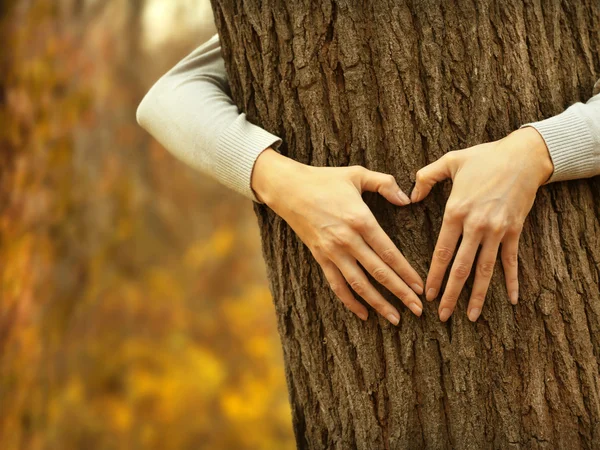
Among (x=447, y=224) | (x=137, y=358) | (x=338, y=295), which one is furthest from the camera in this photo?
(x=137, y=358)

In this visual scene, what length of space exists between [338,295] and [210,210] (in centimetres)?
308

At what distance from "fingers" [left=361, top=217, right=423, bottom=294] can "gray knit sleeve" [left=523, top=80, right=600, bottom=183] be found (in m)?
0.30

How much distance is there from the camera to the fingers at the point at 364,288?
1.12m

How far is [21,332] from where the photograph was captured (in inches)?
160

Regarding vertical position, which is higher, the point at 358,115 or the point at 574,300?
the point at 358,115

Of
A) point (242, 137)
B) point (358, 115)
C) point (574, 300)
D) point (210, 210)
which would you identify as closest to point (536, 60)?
point (358, 115)

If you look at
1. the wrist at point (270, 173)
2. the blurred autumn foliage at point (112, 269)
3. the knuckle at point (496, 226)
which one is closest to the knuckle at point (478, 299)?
the knuckle at point (496, 226)

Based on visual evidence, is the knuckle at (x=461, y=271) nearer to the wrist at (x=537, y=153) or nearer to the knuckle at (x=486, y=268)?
the knuckle at (x=486, y=268)

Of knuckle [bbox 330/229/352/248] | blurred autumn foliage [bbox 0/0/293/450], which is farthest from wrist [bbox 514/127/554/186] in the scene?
blurred autumn foliage [bbox 0/0/293/450]

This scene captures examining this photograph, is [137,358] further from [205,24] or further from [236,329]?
[205,24]

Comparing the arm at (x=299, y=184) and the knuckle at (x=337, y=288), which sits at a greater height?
the arm at (x=299, y=184)

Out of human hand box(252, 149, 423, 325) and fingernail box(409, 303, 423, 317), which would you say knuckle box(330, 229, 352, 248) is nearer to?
human hand box(252, 149, 423, 325)

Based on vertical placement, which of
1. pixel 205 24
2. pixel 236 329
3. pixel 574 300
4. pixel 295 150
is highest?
pixel 205 24

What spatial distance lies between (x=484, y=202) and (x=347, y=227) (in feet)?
0.80
